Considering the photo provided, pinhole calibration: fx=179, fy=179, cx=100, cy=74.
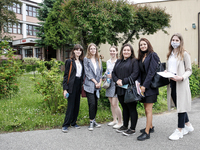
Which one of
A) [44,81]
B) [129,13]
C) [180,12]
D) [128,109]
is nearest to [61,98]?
[44,81]

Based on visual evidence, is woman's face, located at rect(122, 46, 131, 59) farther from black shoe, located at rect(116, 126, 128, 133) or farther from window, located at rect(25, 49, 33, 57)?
window, located at rect(25, 49, 33, 57)

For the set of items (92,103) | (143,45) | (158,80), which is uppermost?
(143,45)

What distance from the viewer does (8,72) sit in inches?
272

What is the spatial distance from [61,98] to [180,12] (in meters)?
22.0

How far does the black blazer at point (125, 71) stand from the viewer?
3887 mm

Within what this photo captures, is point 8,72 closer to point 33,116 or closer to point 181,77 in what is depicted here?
point 33,116

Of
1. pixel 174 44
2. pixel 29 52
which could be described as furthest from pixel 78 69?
pixel 29 52

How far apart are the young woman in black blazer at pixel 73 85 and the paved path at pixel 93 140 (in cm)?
27

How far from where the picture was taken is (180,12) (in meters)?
22.3

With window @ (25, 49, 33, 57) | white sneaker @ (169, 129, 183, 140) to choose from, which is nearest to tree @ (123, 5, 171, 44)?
white sneaker @ (169, 129, 183, 140)

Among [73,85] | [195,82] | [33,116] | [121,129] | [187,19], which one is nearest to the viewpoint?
[121,129]

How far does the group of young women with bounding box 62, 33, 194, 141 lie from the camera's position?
12.2 ft

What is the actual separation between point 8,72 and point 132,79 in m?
5.22

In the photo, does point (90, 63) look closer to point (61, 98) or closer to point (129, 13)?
point (61, 98)
